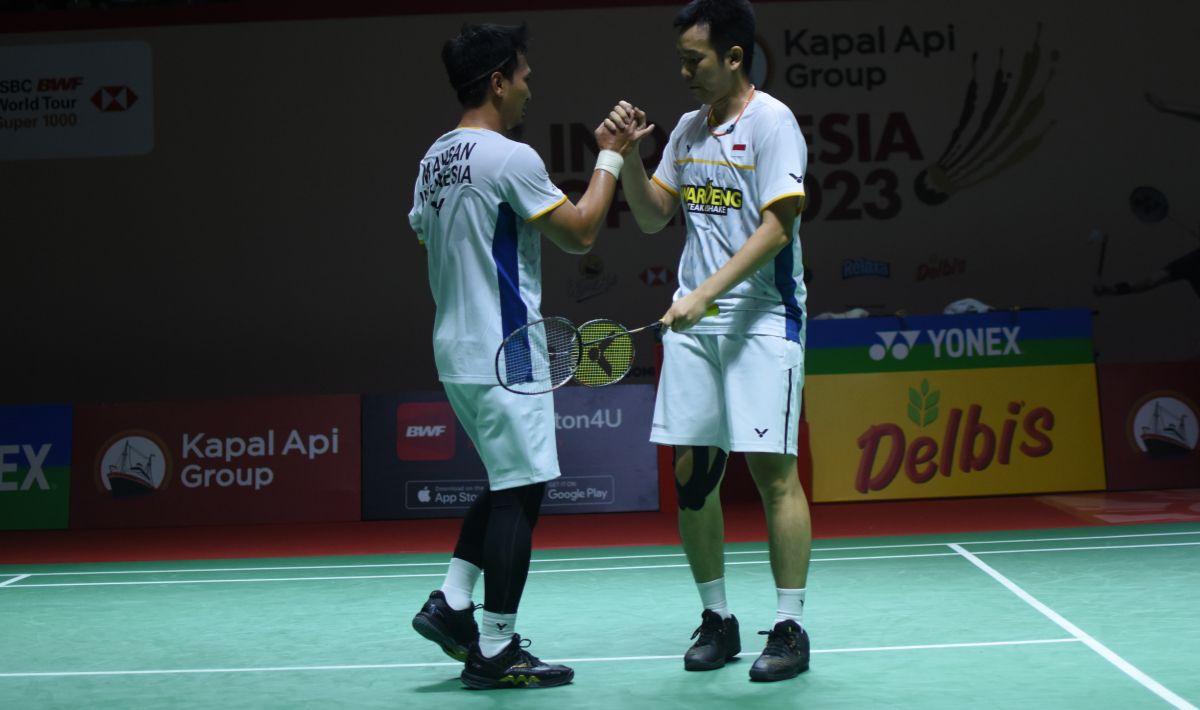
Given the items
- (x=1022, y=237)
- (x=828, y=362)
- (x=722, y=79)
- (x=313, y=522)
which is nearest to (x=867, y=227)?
(x=1022, y=237)

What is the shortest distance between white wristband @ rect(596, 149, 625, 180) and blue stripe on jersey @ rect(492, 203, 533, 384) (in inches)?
11.1

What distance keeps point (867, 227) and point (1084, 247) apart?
6.24 feet

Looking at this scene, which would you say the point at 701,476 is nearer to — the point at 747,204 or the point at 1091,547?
the point at 747,204

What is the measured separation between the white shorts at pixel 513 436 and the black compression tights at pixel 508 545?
0.07 metres

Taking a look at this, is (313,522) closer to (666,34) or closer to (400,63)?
(400,63)

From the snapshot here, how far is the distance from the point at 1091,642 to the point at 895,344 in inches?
185

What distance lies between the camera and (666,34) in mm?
11383

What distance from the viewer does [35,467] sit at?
838 centimetres

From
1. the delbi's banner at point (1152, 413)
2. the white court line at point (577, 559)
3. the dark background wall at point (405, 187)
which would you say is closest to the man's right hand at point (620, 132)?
the white court line at point (577, 559)

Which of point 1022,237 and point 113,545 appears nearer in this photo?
point 113,545

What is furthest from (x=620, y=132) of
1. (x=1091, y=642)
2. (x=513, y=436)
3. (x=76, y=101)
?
(x=76, y=101)

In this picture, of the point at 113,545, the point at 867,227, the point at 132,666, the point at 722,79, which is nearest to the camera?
the point at 722,79

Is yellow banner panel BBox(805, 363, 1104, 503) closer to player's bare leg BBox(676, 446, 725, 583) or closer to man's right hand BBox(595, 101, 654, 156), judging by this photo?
player's bare leg BBox(676, 446, 725, 583)

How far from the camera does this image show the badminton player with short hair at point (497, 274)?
3506mm
